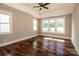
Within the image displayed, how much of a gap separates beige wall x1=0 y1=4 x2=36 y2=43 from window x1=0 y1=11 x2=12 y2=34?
0.63 ft

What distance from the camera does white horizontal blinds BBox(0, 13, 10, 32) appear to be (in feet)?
11.5

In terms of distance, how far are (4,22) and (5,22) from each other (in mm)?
57

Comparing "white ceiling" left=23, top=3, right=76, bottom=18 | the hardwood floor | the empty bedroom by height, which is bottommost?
the hardwood floor

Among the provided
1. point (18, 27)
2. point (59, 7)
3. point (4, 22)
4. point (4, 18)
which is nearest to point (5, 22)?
point (4, 22)

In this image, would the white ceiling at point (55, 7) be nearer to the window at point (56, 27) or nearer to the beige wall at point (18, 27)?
the beige wall at point (18, 27)

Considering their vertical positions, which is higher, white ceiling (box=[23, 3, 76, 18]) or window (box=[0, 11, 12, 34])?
white ceiling (box=[23, 3, 76, 18])

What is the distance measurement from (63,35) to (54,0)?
3378 millimetres

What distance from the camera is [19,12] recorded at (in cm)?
444

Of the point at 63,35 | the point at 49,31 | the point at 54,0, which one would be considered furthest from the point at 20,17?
the point at 54,0

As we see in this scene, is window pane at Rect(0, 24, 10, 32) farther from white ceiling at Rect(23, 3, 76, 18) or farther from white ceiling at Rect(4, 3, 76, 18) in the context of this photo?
white ceiling at Rect(23, 3, 76, 18)

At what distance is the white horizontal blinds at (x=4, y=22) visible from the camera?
3506mm

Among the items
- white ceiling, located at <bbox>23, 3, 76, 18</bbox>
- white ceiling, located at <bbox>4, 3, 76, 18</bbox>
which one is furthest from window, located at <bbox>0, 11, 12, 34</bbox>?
white ceiling, located at <bbox>23, 3, 76, 18</bbox>

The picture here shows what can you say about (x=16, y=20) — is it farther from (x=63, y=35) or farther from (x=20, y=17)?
(x=63, y=35)

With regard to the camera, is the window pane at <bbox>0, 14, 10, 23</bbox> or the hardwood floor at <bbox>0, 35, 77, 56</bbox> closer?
the hardwood floor at <bbox>0, 35, 77, 56</bbox>
